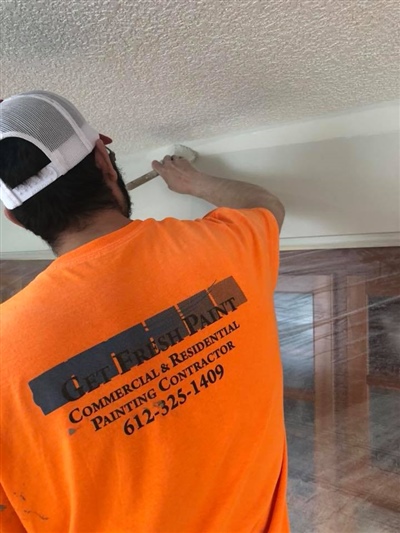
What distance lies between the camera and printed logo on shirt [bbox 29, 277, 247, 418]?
637 millimetres

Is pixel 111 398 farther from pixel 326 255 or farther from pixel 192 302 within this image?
pixel 326 255

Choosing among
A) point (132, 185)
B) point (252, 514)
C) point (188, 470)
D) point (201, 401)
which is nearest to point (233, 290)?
point (201, 401)

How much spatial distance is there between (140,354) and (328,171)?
698 millimetres

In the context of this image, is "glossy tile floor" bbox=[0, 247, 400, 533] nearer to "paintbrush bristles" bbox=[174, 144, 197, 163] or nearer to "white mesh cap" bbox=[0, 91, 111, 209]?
"paintbrush bristles" bbox=[174, 144, 197, 163]

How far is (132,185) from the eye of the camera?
1249 mm

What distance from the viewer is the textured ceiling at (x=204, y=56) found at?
2.35ft

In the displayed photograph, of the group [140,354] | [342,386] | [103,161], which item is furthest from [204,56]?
[342,386]

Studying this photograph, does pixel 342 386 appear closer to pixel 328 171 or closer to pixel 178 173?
pixel 328 171

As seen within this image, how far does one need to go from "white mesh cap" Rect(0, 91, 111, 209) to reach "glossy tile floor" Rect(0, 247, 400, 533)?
0.66 m

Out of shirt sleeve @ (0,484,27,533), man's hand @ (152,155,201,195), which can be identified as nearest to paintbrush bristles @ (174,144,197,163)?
man's hand @ (152,155,201,195)

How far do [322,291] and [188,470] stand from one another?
2.07 feet

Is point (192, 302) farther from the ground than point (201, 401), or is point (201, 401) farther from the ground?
point (192, 302)

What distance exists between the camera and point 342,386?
113 cm

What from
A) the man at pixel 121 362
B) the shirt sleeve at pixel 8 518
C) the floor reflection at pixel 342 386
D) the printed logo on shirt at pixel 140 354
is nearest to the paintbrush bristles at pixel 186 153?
the floor reflection at pixel 342 386
